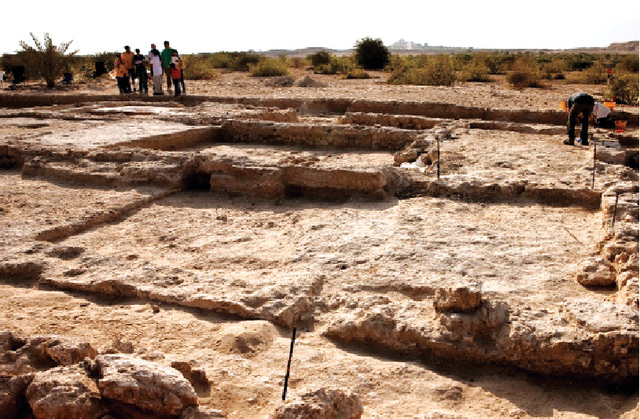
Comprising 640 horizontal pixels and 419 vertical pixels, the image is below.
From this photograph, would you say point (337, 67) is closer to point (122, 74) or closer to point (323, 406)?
point (122, 74)

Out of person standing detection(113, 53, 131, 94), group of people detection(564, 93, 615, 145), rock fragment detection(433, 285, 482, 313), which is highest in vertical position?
person standing detection(113, 53, 131, 94)

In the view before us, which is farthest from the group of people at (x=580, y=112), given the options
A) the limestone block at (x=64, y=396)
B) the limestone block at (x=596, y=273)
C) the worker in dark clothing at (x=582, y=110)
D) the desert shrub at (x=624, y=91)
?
the limestone block at (x=64, y=396)

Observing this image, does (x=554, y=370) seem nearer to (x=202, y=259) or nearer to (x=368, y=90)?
(x=202, y=259)

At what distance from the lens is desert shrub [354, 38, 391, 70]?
28453 mm

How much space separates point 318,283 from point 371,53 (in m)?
26.0

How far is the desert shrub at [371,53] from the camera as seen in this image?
93.4 feet

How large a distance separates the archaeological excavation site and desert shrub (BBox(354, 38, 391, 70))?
2126 cm

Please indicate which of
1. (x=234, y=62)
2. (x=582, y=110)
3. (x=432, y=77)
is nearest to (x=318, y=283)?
(x=582, y=110)

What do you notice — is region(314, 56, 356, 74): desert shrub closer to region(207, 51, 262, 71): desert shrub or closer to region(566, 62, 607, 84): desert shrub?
region(207, 51, 262, 71): desert shrub

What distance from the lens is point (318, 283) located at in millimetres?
4102

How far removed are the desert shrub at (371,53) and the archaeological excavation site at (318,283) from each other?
21257 mm

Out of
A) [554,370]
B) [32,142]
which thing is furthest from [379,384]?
[32,142]

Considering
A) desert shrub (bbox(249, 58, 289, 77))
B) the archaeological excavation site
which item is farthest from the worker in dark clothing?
desert shrub (bbox(249, 58, 289, 77))

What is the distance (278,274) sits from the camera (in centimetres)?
431
